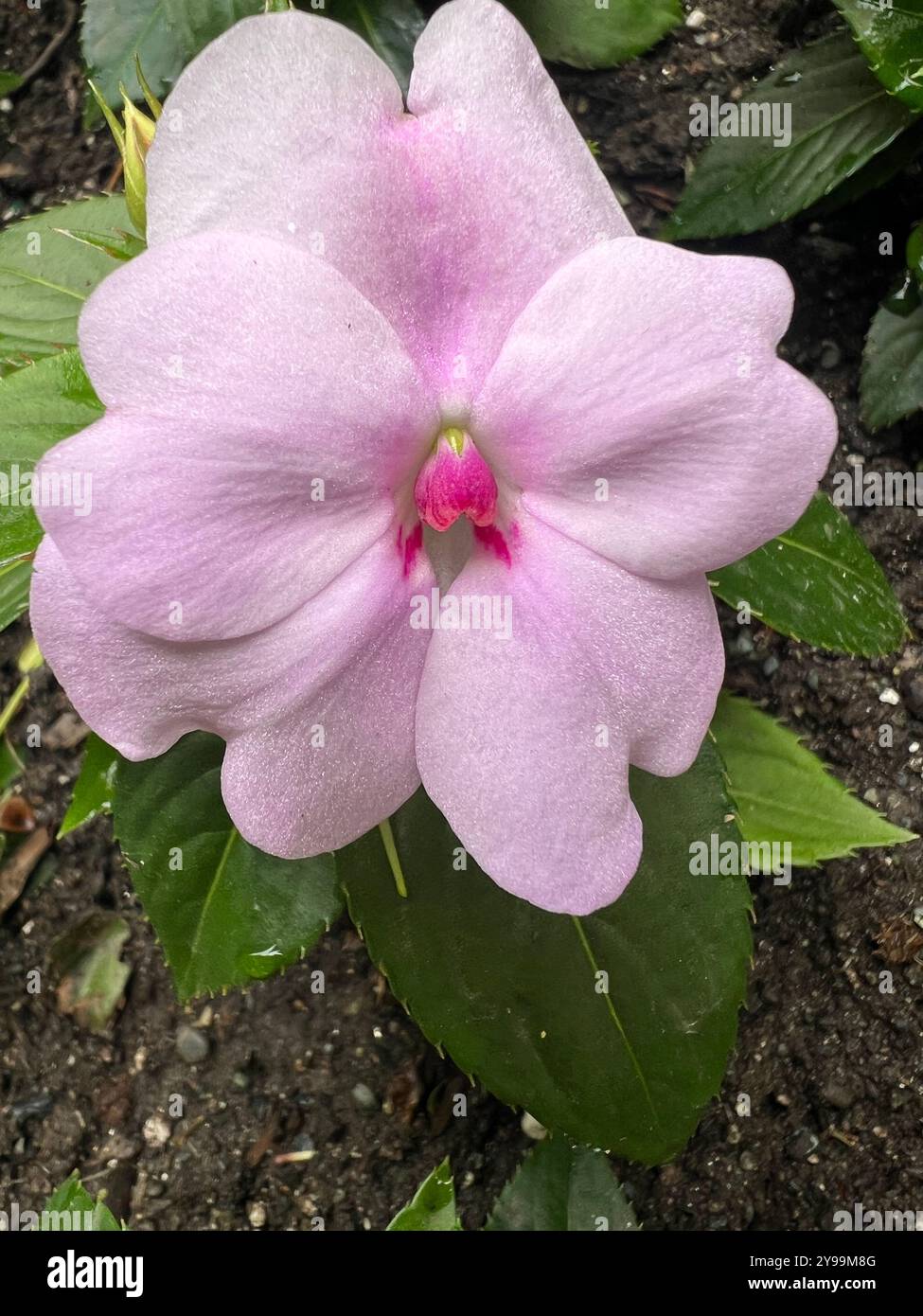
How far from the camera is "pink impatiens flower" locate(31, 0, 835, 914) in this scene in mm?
485

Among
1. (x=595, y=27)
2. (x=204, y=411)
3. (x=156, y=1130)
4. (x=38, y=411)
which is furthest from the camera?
(x=156, y=1130)

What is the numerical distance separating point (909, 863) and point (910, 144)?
2.26 ft

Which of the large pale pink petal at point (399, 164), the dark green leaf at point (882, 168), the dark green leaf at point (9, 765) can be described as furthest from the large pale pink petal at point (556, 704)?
the dark green leaf at point (9, 765)

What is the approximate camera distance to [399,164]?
0.52 metres

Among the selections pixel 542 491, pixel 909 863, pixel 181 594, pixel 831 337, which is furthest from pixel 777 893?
pixel 181 594

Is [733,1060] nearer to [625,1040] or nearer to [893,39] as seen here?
[625,1040]

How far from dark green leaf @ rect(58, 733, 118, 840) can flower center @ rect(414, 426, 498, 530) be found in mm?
425

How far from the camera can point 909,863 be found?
1.07m

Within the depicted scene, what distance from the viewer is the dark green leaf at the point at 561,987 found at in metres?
0.82

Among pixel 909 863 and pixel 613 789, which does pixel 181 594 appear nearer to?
pixel 613 789

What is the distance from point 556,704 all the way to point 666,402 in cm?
15

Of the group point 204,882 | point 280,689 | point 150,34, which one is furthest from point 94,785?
point 150,34

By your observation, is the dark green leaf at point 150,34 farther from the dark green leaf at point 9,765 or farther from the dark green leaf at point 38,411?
the dark green leaf at point 9,765

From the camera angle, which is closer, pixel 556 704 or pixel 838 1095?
pixel 556 704
